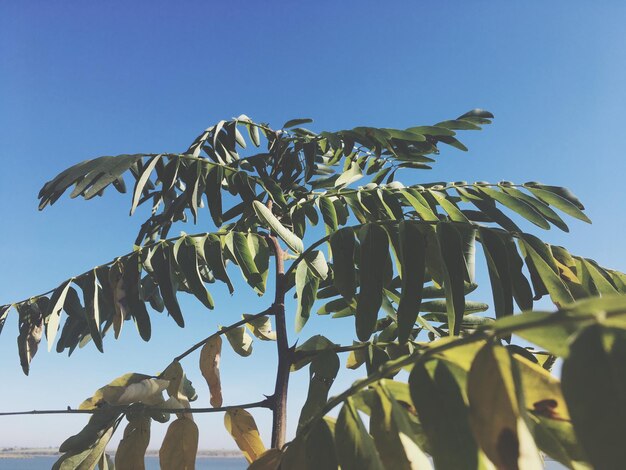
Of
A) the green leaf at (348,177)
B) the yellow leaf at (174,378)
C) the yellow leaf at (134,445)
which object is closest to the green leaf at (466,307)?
the green leaf at (348,177)

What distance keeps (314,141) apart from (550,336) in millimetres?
1579

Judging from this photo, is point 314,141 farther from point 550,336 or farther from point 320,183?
point 550,336

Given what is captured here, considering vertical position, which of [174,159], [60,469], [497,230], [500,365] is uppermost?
[174,159]

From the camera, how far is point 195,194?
63.4 inches

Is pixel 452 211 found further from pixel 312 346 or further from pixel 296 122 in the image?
pixel 296 122

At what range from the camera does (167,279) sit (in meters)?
1.32

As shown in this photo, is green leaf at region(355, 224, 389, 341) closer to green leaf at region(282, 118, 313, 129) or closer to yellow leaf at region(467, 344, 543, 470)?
yellow leaf at region(467, 344, 543, 470)

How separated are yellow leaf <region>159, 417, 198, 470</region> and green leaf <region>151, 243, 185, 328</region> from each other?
1.40 feet

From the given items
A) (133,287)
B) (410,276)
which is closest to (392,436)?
(410,276)

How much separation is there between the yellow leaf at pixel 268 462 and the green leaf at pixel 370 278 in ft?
0.79

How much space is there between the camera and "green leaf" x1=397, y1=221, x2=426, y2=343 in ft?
2.70

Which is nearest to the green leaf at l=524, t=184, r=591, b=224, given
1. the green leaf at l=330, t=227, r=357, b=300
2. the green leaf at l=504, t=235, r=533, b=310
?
the green leaf at l=504, t=235, r=533, b=310

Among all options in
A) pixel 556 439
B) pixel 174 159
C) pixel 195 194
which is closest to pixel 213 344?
pixel 195 194

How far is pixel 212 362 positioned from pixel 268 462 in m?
0.57
